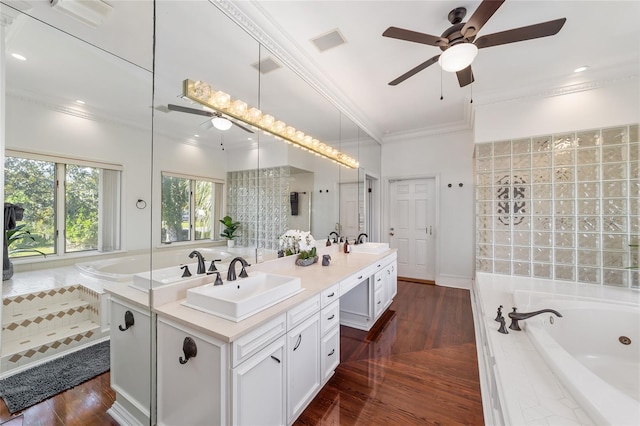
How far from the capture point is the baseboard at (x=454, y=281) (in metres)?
4.19

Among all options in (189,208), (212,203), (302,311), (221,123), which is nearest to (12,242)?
(189,208)

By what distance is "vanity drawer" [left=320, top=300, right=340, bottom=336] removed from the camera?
5.85 feet

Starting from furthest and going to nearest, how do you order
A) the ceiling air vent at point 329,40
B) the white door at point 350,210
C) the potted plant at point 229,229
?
the white door at point 350,210 < the ceiling air vent at point 329,40 < the potted plant at point 229,229

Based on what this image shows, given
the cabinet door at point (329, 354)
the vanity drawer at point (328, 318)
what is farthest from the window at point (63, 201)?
the cabinet door at point (329, 354)

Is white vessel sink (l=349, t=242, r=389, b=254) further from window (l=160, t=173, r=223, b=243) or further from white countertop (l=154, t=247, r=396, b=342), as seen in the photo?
Result: window (l=160, t=173, r=223, b=243)

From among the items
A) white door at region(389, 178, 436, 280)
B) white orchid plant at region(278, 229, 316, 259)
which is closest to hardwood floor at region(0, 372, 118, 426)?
white orchid plant at region(278, 229, 316, 259)

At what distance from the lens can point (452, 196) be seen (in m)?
4.33

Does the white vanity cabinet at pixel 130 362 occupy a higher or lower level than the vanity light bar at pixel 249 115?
lower

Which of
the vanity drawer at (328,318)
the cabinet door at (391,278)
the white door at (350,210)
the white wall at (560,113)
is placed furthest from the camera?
the white door at (350,210)

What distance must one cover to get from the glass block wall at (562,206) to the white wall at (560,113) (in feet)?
0.33

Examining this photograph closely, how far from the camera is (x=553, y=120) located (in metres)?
3.01

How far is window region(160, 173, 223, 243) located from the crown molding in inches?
46.6

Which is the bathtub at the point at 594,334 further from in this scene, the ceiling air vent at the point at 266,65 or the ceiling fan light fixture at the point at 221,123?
the ceiling air vent at the point at 266,65

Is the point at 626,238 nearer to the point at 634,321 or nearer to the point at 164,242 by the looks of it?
the point at 634,321
